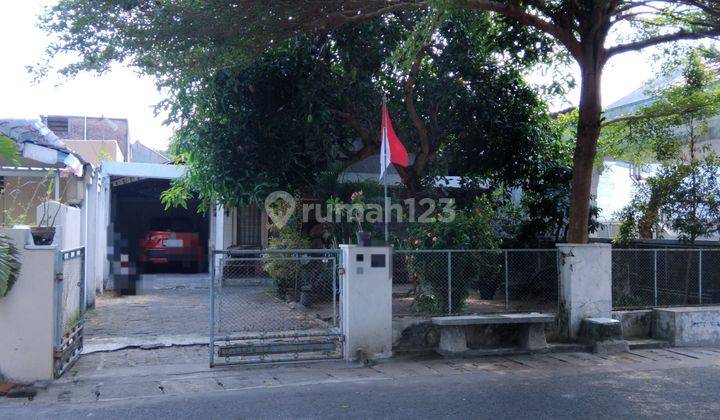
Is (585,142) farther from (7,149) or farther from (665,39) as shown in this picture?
(7,149)

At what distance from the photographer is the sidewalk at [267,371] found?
24.6ft

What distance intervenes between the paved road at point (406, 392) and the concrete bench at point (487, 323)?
0.98ft

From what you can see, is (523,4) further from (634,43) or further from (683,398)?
(683,398)

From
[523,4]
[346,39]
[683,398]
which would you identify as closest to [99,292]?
[346,39]

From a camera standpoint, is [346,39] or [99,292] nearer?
[346,39]

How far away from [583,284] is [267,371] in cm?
549

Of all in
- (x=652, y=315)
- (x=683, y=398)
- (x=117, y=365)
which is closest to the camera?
(x=683, y=398)

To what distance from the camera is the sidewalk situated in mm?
7504

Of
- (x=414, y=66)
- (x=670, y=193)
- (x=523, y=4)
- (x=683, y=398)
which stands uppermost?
(x=523, y=4)

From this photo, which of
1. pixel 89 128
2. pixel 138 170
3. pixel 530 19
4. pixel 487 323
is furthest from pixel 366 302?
pixel 89 128

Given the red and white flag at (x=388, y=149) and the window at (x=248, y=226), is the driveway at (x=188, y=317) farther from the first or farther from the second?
the window at (x=248, y=226)

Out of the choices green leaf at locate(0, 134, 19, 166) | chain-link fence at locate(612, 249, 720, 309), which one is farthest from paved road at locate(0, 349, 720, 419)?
green leaf at locate(0, 134, 19, 166)

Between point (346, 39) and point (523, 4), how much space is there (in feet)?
10.7

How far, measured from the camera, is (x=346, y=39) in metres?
11.9
